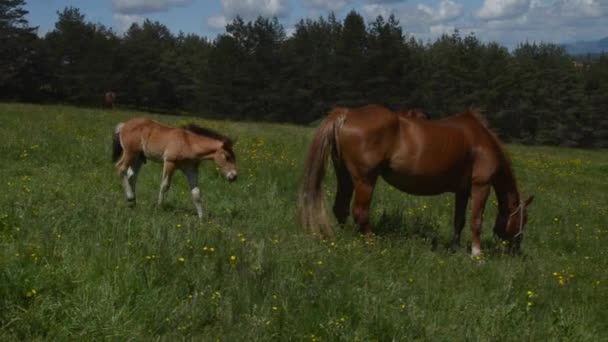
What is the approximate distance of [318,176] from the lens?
830cm

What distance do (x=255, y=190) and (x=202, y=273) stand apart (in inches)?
242

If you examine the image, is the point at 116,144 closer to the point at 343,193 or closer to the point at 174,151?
the point at 174,151

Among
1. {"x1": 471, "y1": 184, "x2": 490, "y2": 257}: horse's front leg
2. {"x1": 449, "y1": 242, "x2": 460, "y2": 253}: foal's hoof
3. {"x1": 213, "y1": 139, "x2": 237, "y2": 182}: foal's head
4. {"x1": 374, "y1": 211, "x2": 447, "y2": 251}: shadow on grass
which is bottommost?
{"x1": 449, "y1": 242, "x2": 460, "y2": 253}: foal's hoof

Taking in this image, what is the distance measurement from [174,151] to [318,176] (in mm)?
2314

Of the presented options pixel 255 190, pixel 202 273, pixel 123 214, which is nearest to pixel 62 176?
pixel 255 190

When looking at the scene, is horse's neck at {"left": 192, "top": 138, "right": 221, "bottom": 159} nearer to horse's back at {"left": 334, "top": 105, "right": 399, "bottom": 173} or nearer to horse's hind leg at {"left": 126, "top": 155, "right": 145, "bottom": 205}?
horse's hind leg at {"left": 126, "top": 155, "right": 145, "bottom": 205}

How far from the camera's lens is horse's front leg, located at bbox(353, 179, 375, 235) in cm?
830

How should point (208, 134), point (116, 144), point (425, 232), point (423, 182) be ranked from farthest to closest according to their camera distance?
point (116, 144), point (425, 232), point (208, 134), point (423, 182)

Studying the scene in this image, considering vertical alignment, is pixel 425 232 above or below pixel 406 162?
below

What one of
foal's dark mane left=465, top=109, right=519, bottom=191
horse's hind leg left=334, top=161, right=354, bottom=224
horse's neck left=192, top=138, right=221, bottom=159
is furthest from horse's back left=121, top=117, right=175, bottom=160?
foal's dark mane left=465, top=109, right=519, bottom=191

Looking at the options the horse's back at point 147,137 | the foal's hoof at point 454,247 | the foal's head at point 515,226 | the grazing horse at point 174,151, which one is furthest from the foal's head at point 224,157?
the foal's head at point 515,226

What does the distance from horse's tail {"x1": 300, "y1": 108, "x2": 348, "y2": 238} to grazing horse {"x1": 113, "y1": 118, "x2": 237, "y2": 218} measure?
1.35m

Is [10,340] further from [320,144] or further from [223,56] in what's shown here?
[223,56]

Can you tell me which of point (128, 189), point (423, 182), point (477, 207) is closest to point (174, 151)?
point (128, 189)
